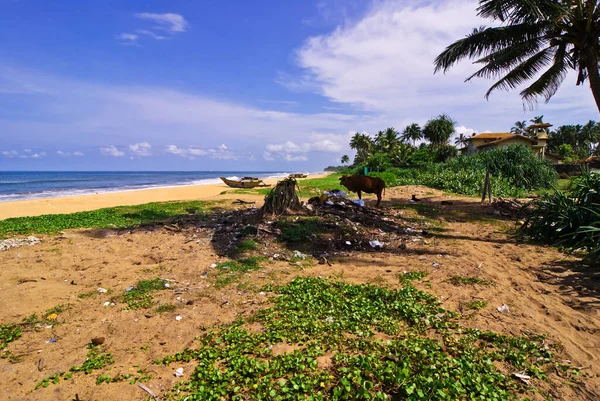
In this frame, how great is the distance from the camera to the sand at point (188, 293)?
2820mm

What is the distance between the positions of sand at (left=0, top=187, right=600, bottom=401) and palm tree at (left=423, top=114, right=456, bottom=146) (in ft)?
126

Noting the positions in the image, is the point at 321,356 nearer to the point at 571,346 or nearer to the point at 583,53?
the point at 571,346

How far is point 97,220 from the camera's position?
28.5ft

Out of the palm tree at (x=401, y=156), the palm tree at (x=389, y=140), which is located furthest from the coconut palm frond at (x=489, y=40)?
the palm tree at (x=389, y=140)

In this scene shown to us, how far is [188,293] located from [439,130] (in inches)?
1709

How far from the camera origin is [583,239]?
227 inches

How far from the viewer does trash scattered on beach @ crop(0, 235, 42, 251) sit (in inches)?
248

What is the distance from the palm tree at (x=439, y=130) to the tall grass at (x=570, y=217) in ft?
122

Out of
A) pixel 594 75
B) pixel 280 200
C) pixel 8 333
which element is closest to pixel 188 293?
pixel 8 333

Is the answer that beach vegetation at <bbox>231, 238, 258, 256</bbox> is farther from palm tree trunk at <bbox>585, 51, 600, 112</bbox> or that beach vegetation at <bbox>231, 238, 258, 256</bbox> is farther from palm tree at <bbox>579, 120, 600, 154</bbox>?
palm tree at <bbox>579, 120, 600, 154</bbox>

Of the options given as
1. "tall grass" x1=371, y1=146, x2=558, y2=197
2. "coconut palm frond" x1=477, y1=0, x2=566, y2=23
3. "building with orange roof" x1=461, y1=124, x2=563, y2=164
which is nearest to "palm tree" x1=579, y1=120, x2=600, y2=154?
"building with orange roof" x1=461, y1=124, x2=563, y2=164

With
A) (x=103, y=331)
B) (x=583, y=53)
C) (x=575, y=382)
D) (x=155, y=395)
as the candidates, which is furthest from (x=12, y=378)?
(x=583, y=53)

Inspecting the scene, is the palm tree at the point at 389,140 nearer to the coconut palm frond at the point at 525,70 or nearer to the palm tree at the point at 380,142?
the palm tree at the point at 380,142

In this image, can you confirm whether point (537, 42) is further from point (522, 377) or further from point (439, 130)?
point (439, 130)
